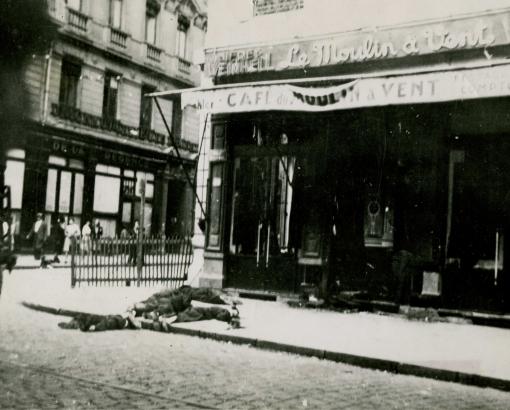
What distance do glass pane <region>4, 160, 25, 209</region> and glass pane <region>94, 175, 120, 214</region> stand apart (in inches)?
177

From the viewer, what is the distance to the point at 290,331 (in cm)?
866

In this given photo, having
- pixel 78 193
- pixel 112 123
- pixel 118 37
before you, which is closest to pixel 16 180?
pixel 78 193

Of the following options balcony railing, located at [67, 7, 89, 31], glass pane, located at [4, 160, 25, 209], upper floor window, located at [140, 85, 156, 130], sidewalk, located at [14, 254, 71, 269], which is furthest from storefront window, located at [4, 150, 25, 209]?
upper floor window, located at [140, 85, 156, 130]

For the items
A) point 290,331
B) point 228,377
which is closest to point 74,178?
point 290,331

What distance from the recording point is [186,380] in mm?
5773

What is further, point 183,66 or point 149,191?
point 183,66

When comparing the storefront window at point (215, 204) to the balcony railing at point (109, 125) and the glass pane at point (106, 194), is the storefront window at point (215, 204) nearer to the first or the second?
the balcony railing at point (109, 125)

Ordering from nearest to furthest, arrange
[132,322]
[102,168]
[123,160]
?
[132,322] < [102,168] < [123,160]

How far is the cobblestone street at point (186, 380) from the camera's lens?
5.05 meters

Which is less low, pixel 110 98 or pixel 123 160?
pixel 110 98

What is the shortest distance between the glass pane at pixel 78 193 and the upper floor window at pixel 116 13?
6963mm

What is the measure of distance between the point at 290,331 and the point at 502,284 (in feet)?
13.1

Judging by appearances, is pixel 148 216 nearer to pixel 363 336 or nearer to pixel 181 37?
pixel 181 37

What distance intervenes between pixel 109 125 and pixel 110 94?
147 cm
